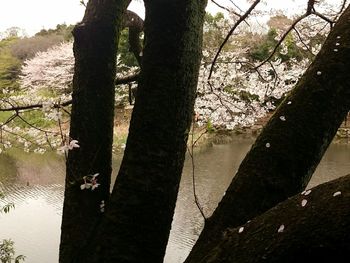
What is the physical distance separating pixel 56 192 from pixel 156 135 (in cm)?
953

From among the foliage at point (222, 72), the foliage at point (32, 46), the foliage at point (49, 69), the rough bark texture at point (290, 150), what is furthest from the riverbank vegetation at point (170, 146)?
the foliage at point (32, 46)

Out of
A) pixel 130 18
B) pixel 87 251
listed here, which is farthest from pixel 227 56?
pixel 87 251

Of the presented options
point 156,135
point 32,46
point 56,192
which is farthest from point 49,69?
point 156,135

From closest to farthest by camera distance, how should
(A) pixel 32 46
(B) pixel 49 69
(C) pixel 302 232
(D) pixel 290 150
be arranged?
(C) pixel 302 232, (D) pixel 290 150, (B) pixel 49 69, (A) pixel 32 46

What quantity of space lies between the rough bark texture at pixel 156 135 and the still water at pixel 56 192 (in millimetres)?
5373

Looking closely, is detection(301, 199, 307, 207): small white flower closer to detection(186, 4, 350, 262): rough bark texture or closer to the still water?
detection(186, 4, 350, 262): rough bark texture

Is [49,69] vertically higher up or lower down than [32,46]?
lower down

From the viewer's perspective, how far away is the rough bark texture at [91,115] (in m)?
1.60

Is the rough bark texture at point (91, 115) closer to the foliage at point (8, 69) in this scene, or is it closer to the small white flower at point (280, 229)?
the small white flower at point (280, 229)

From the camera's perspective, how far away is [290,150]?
3.96 ft

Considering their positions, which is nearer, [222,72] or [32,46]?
[222,72]

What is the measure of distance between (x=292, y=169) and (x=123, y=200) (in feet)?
1.62

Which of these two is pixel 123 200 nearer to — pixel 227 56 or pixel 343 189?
pixel 343 189

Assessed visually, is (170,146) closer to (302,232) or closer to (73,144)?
(73,144)
